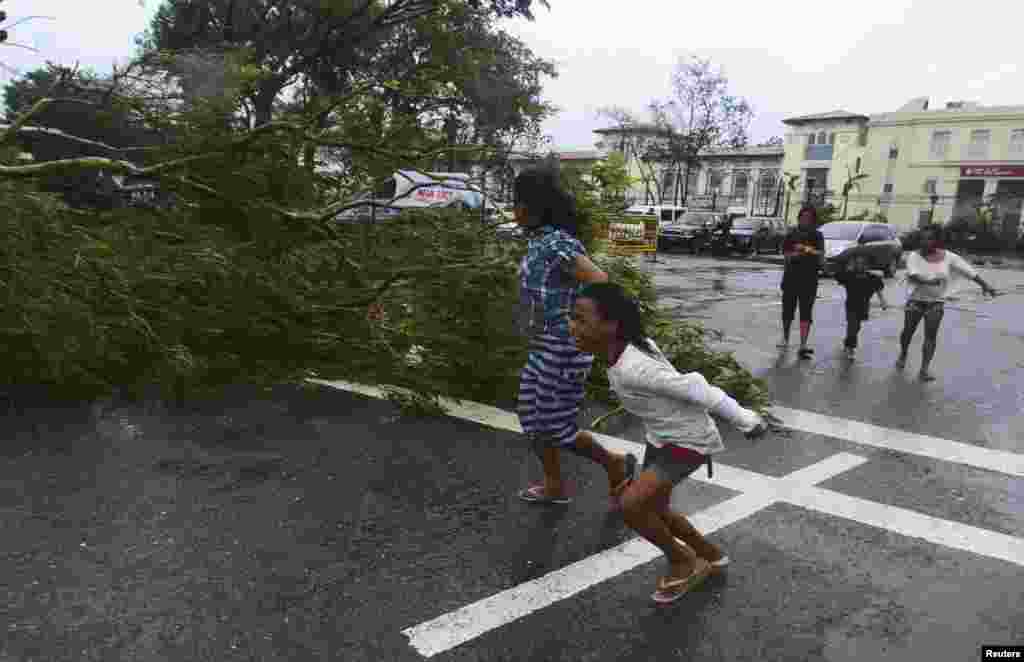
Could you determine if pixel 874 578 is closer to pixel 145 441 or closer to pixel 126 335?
pixel 145 441

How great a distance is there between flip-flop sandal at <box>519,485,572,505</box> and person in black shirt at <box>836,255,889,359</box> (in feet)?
19.2

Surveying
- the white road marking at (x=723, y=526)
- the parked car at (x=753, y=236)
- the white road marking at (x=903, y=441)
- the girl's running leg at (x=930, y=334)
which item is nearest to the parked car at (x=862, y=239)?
the parked car at (x=753, y=236)

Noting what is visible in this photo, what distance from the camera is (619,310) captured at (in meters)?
3.19

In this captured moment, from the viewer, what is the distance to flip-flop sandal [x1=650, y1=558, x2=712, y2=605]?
3227mm

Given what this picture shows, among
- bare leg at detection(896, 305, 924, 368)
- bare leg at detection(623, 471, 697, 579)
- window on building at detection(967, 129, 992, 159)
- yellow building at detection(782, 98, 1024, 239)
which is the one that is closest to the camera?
bare leg at detection(623, 471, 697, 579)

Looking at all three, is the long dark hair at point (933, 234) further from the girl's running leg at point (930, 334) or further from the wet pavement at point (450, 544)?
the wet pavement at point (450, 544)

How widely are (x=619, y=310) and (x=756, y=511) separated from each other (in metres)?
1.71

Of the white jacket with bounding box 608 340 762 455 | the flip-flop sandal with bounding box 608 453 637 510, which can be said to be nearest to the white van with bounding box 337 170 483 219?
the flip-flop sandal with bounding box 608 453 637 510

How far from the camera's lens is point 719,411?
10.0 ft

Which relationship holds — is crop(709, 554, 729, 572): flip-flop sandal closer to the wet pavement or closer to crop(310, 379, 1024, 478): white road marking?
the wet pavement

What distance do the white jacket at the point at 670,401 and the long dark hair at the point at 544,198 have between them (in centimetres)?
92

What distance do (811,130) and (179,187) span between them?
7589 centimetres

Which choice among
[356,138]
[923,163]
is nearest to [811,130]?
[923,163]

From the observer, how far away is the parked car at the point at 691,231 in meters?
30.9
